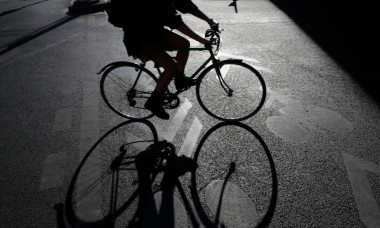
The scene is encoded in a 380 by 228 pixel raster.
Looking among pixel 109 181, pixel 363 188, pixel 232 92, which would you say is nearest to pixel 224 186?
pixel 109 181

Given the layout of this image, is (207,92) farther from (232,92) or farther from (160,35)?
(160,35)

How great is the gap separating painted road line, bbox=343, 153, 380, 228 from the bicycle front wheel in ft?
4.81

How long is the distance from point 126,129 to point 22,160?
4.71 feet

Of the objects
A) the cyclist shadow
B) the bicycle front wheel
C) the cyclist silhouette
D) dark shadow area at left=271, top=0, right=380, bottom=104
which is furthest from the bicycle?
dark shadow area at left=271, top=0, right=380, bottom=104

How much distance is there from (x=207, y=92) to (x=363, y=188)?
260cm

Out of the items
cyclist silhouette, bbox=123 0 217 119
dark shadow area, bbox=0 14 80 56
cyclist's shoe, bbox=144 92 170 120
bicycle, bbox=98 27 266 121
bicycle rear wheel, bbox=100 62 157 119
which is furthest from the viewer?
dark shadow area, bbox=0 14 80 56

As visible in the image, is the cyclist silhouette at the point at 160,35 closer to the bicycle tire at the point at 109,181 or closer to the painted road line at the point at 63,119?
the bicycle tire at the point at 109,181

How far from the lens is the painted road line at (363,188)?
2781mm

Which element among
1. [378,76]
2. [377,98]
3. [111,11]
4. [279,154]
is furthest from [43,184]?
[378,76]

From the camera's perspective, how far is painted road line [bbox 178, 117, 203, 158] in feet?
12.0

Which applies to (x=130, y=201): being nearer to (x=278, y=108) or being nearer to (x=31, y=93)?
(x=278, y=108)

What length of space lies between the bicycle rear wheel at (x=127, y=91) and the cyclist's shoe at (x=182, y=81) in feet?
1.21

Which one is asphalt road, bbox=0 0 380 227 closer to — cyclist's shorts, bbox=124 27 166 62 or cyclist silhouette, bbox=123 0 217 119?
cyclist silhouette, bbox=123 0 217 119

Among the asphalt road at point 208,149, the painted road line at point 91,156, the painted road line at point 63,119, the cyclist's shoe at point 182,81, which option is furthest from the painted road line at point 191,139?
the painted road line at point 63,119
